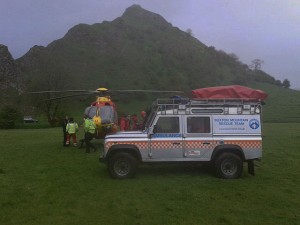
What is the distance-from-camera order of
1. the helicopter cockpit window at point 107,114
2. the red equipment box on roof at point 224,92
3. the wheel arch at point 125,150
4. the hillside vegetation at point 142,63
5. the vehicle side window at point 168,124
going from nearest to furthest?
the wheel arch at point 125,150 → the vehicle side window at point 168,124 → the red equipment box on roof at point 224,92 → the helicopter cockpit window at point 107,114 → the hillside vegetation at point 142,63

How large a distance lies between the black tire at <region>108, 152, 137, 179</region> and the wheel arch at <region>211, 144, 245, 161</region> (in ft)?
8.06

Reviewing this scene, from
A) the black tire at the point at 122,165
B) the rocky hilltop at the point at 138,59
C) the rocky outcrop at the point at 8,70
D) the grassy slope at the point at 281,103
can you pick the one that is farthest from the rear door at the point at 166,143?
the rocky hilltop at the point at 138,59

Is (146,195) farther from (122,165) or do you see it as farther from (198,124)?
(198,124)

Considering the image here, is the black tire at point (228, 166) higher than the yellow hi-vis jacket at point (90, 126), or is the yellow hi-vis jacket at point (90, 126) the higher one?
the yellow hi-vis jacket at point (90, 126)

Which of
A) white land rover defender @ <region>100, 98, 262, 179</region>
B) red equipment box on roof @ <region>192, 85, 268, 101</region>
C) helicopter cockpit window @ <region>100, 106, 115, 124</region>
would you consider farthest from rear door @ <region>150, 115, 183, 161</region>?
helicopter cockpit window @ <region>100, 106, 115, 124</region>

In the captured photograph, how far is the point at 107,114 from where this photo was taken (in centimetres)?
2127

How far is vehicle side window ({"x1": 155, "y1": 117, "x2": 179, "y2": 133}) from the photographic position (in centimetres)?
1252

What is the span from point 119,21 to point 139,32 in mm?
11019

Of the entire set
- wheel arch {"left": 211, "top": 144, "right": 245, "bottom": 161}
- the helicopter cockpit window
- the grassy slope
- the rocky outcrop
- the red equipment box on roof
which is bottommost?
wheel arch {"left": 211, "top": 144, "right": 245, "bottom": 161}

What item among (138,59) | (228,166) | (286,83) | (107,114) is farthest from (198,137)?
(286,83)

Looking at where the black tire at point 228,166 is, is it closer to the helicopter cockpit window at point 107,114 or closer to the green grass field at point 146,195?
the green grass field at point 146,195

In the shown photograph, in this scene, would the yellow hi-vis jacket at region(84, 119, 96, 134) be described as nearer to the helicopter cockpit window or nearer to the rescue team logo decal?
the helicopter cockpit window

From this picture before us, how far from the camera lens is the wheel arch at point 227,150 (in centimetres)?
1240

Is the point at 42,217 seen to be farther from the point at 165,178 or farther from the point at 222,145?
the point at 222,145
